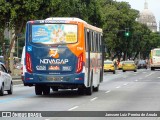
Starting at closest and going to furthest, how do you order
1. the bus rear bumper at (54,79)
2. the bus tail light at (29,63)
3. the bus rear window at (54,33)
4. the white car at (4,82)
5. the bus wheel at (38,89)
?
the bus rear bumper at (54,79) < the bus rear window at (54,33) < the bus tail light at (29,63) < the white car at (4,82) < the bus wheel at (38,89)

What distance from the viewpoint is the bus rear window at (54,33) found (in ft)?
88.8

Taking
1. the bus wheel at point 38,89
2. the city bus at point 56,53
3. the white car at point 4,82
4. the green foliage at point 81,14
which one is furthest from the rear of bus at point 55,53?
the green foliage at point 81,14

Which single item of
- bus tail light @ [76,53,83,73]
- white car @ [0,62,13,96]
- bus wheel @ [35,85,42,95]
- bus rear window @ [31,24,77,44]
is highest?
bus rear window @ [31,24,77,44]

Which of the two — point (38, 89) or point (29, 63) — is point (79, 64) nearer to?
point (29, 63)

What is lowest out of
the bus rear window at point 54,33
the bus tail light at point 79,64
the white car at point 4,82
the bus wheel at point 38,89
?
the bus wheel at point 38,89

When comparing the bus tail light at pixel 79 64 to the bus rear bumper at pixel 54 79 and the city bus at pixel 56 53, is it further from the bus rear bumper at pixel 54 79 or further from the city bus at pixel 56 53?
the bus rear bumper at pixel 54 79

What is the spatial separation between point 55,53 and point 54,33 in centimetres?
90

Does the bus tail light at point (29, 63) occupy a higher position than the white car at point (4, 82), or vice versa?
the bus tail light at point (29, 63)

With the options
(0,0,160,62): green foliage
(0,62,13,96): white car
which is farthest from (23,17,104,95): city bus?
(0,0,160,62): green foliage

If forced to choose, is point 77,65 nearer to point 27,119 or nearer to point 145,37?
point 27,119

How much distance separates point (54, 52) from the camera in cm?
2697

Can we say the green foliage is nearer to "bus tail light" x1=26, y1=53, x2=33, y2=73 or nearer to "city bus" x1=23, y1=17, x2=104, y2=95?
"city bus" x1=23, y1=17, x2=104, y2=95

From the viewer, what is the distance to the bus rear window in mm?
27062

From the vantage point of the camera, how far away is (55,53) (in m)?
27.0
